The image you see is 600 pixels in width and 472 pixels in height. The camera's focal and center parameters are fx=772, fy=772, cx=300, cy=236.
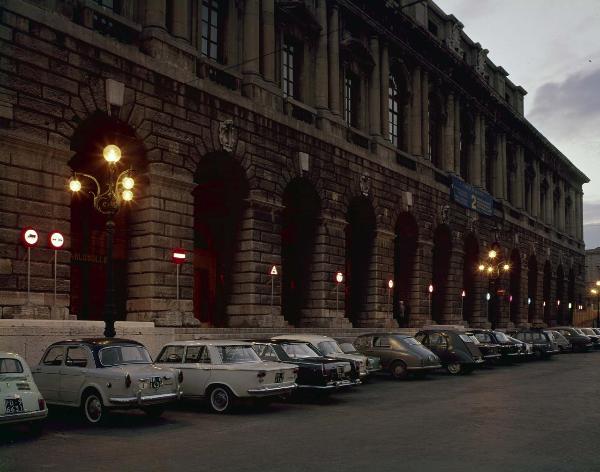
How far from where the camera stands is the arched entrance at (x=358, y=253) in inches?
1539

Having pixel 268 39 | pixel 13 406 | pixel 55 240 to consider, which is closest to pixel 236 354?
pixel 13 406

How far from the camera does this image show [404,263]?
4438cm

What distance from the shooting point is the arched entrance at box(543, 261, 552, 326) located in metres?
72.7

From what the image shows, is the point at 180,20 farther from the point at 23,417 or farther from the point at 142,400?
the point at 23,417

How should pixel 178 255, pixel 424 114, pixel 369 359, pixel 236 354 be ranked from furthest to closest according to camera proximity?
pixel 424 114, pixel 178 255, pixel 369 359, pixel 236 354

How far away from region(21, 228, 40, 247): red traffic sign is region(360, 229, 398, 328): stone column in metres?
21.5

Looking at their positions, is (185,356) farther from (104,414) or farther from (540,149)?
(540,149)

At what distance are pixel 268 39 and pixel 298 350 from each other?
16.1 m

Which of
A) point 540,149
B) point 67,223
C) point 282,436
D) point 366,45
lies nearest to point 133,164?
point 67,223

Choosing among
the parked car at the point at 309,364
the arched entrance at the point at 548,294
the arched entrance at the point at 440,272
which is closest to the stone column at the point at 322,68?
the arched entrance at the point at 440,272

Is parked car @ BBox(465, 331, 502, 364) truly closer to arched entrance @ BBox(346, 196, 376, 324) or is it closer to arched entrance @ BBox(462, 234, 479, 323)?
arched entrance @ BBox(346, 196, 376, 324)

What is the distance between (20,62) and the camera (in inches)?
808

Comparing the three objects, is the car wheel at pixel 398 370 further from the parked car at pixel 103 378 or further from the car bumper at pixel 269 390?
the parked car at pixel 103 378

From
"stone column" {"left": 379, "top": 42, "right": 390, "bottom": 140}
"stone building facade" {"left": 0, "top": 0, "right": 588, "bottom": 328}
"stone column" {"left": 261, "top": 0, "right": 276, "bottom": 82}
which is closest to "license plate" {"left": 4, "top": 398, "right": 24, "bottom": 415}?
"stone building facade" {"left": 0, "top": 0, "right": 588, "bottom": 328}
